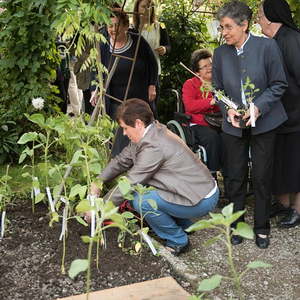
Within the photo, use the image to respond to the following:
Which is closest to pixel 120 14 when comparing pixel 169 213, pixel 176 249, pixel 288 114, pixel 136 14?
pixel 136 14

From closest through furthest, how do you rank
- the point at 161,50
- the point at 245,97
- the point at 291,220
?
the point at 245,97
the point at 291,220
the point at 161,50

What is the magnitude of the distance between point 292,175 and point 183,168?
1274 mm

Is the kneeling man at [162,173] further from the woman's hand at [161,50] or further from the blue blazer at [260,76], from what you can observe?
the woman's hand at [161,50]

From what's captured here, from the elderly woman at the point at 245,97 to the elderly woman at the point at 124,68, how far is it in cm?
81

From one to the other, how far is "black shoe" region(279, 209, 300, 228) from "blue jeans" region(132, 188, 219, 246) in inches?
40.8

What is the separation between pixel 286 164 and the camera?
4.52 meters

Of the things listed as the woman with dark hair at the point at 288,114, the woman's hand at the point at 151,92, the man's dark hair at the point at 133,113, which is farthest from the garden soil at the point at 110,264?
the woman's hand at the point at 151,92

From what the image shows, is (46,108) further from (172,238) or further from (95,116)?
(172,238)

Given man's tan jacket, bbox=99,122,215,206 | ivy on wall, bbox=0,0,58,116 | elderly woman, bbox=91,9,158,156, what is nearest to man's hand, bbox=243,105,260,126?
man's tan jacket, bbox=99,122,215,206

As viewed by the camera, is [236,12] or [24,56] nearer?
[236,12]

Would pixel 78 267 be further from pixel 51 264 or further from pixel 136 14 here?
pixel 136 14

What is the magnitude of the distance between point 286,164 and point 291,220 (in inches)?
18.4

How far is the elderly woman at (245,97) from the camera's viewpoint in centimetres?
388

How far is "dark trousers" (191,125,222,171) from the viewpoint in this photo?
4.90 metres
